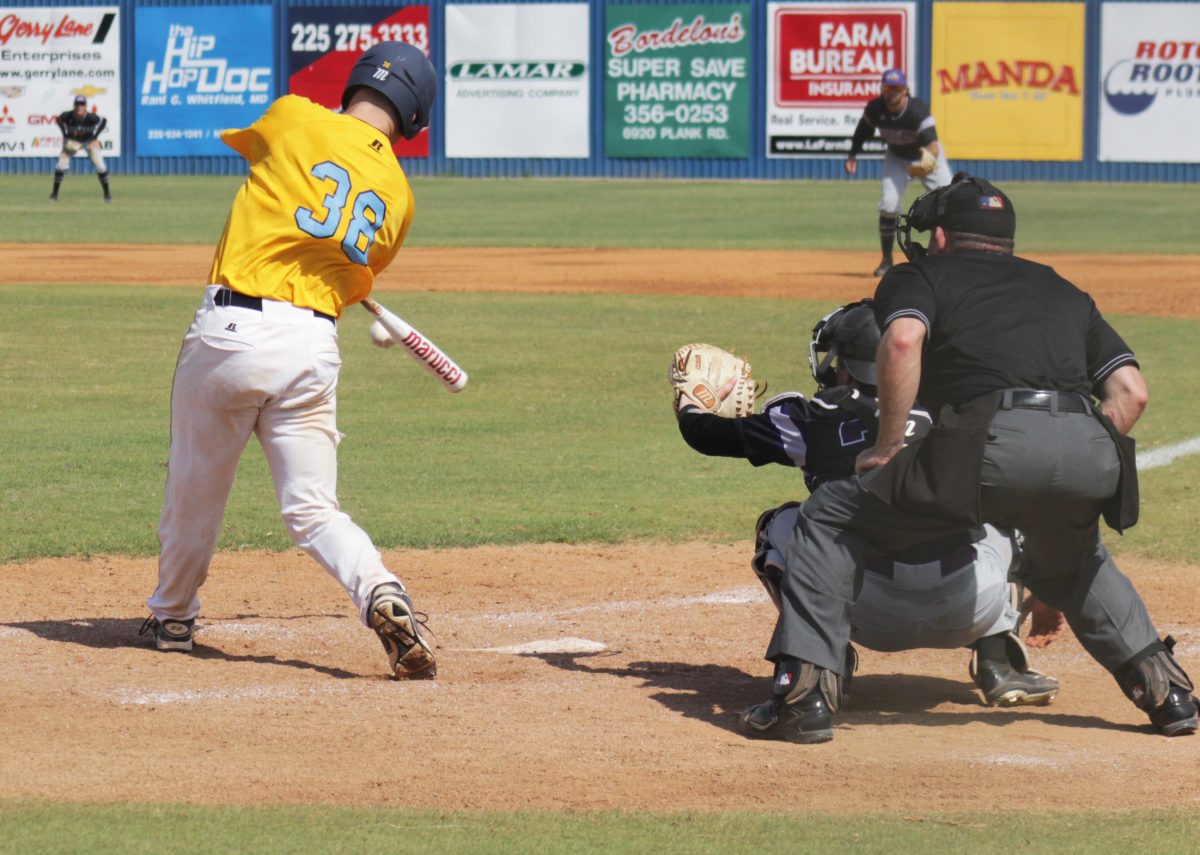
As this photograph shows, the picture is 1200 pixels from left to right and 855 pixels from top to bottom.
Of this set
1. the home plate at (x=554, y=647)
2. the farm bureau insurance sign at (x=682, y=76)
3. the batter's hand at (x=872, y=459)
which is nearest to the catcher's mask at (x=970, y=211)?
the batter's hand at (x=872, y=459)

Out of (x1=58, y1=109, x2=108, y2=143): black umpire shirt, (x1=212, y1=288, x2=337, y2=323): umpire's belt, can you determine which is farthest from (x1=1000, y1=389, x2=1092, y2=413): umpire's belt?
(x1=58, y1=109, x2=108, y2=143): black umpire shirt

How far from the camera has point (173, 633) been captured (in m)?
5.48

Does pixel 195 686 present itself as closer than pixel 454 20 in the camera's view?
Yes

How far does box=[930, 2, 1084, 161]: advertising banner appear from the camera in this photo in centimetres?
3597

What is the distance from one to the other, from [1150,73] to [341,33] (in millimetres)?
17296

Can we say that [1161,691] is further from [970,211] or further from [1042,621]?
[970,211]

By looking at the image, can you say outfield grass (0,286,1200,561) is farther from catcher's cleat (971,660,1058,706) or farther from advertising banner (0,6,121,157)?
advertising banner (0,6,121,157)

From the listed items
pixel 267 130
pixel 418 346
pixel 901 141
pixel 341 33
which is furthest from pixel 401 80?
pixel 341 33

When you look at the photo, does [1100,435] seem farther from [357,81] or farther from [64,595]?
[64,595]

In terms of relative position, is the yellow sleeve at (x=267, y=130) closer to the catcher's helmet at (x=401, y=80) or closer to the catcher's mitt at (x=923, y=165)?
the catcher's helmet at (x=401, y=80)

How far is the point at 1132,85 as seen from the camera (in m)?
35.9

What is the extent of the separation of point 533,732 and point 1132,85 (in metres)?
34.1

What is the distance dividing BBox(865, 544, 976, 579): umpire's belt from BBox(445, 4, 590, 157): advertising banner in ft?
110

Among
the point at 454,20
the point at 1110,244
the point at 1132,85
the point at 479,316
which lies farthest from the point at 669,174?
the point at 479,316
